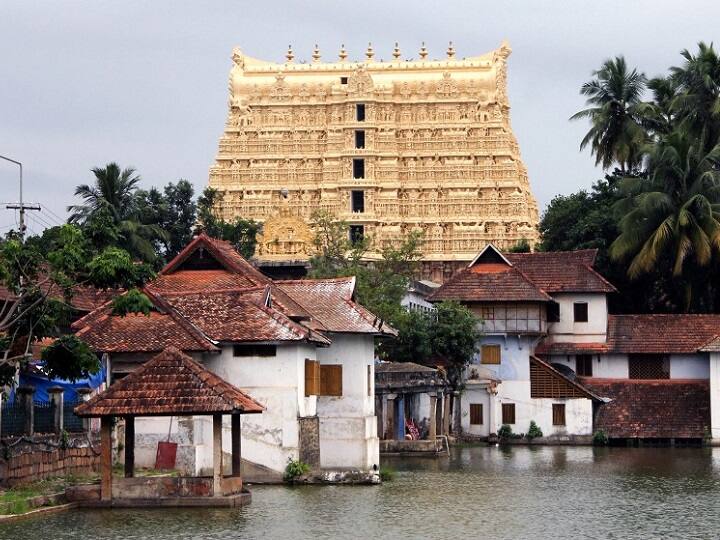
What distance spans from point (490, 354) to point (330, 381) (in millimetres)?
23564

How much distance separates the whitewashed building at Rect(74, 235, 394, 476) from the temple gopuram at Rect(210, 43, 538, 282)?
2039 inches

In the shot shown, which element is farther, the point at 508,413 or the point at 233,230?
the point at 233,230

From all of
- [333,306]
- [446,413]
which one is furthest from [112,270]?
[446,413]

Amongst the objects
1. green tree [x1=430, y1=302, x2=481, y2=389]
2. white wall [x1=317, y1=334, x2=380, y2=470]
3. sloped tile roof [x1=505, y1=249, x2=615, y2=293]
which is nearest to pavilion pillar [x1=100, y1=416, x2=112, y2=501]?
white wall [x1=317, y1=334, x2=380, y2=470]

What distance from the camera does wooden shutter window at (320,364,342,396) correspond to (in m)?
43.7

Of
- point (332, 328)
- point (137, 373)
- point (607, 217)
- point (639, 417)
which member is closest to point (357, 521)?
point (137, 373)

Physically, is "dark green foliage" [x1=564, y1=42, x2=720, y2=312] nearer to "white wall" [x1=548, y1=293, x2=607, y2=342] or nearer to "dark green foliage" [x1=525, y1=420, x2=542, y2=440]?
"white wall" [x1=548, y1=293, x2=607, y2=342]

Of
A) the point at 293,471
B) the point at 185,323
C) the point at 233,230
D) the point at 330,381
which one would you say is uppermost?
the point at 233,230

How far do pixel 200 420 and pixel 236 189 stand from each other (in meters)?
60.6

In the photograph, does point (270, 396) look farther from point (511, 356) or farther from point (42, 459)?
point (511, 356)

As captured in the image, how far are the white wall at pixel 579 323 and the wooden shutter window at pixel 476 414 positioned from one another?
5387 mm

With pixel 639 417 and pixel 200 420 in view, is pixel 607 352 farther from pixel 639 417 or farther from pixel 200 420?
pixel 200 420

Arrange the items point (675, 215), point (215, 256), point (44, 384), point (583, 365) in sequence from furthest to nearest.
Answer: point (675, 215) < point (583, 365) < point (215, 256) < point (44, 384)

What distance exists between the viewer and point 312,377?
138ft
